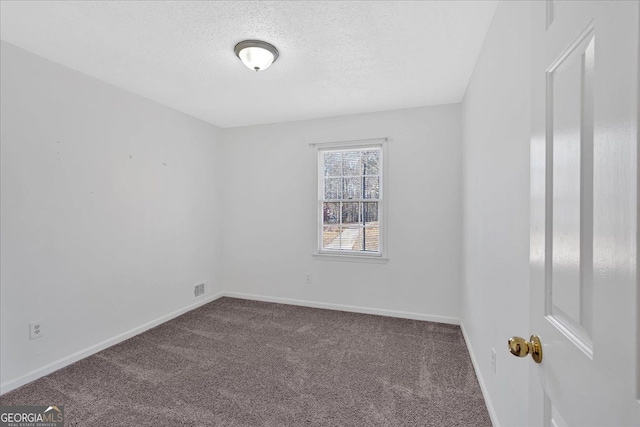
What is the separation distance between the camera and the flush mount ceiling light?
2.17m

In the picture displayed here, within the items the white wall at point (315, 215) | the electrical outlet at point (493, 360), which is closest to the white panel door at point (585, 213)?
the electrical outlet at point (493, 360)

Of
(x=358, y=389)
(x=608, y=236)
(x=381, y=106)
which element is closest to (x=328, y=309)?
(x=358, y=389)

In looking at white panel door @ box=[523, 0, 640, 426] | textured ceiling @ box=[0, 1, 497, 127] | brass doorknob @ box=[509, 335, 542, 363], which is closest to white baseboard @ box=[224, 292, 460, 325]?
textured ceiling @ box=[0, 1, 497, 127]

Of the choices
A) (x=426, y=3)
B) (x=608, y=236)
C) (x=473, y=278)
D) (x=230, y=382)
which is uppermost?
(x=426, y=3)

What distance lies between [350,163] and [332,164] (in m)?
0.25

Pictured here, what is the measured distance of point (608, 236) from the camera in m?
0.50

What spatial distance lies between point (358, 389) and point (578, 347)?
6.40 ft

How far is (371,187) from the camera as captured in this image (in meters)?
3.92

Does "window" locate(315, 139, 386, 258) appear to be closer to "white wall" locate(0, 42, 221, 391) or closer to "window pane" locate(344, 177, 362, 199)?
"window pane" locate(344, 177, 362, 199)

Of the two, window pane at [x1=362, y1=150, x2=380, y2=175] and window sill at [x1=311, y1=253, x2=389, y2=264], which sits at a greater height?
window pane at [x1=362, y1=150, x2=380, y2=175]

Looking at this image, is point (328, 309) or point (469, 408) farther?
point (328, 309)

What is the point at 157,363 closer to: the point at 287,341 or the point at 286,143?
the point at 287,341

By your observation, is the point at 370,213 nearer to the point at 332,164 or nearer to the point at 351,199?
the point at 351,199

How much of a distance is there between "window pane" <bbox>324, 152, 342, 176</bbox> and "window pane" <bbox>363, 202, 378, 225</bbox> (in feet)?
1.89
